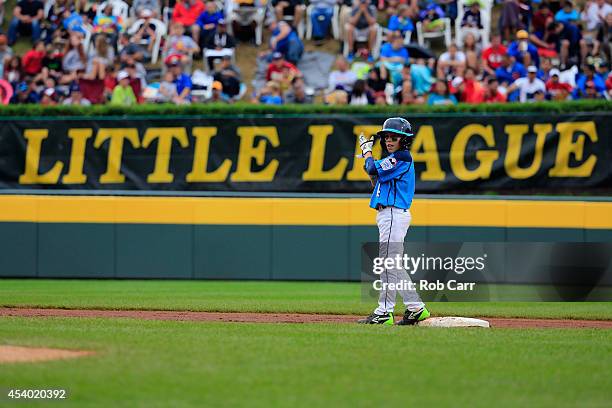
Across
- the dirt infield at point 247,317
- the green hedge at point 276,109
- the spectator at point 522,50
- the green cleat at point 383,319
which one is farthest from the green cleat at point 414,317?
the spectator at point 522,50

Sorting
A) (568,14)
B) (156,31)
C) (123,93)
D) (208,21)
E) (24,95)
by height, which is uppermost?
(568,14)

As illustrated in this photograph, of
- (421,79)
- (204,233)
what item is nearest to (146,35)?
(421,79)

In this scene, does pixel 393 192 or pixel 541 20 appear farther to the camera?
pixel 541 20

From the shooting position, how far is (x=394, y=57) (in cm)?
2045

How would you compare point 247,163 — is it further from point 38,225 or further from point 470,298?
point 470,298

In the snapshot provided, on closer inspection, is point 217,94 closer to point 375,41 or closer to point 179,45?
point 179,45

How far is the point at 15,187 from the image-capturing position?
17844 mm

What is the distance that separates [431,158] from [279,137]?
2.64 metres

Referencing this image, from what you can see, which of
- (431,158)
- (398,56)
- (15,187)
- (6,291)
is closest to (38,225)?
(15,187)

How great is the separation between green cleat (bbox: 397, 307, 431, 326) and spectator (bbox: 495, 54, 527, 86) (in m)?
10.2

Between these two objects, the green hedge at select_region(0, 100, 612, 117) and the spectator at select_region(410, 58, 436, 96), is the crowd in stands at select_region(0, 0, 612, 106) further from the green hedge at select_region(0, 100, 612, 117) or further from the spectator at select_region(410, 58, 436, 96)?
the green hedge at select_region(0, 100, 612, 117)

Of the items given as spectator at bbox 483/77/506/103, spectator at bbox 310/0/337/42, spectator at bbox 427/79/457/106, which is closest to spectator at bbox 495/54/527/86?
spectator at bbox 483/77/506/103

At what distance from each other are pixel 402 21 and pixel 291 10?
2556mm

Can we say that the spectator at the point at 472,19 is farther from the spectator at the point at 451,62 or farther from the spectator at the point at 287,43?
the spectator at the point at 287,43
